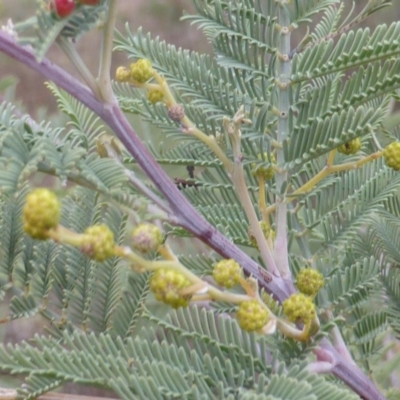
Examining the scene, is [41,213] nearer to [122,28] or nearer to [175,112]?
[175,112]

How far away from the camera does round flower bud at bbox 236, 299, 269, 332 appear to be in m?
0.39

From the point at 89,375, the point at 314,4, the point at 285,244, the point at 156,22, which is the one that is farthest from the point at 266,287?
the point at 156,22

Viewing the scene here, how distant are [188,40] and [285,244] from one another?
3.03 metres

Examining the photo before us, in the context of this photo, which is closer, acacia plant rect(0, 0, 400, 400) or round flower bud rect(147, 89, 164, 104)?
acacia plant rect(0, 0, 400, 400)

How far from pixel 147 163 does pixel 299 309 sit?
0.50 feet

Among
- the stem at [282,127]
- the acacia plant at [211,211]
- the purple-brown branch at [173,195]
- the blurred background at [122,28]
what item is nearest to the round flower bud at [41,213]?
the acacia plant at [211,211]

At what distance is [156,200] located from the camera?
45 cm

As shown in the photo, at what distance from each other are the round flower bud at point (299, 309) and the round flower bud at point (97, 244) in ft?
0.50

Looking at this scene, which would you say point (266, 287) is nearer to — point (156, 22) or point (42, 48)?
point (42, 48)

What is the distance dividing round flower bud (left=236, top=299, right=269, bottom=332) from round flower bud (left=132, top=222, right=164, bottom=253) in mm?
78

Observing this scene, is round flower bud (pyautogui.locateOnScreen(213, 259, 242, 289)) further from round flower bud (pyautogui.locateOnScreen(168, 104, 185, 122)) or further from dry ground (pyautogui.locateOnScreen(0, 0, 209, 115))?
dry ground (pyautogui.locateOnScreen(0, 0, 209, 115))

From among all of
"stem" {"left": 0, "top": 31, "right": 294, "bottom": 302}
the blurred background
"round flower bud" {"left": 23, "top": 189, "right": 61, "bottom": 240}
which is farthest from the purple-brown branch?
the blurred background

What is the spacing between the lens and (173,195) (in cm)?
44

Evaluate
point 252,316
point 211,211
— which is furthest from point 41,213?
point 211,211
